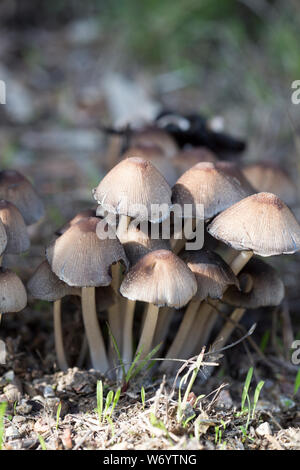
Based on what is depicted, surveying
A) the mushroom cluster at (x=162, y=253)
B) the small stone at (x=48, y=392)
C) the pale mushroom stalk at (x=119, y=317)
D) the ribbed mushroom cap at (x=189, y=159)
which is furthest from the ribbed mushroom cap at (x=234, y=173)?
the small stone at (x=48, y=392)

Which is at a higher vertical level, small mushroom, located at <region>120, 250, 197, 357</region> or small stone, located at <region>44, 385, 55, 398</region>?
small mushroom, located at <region>120, 250, 197, 357</region>

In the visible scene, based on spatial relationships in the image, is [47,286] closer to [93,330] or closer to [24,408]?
[93,330]

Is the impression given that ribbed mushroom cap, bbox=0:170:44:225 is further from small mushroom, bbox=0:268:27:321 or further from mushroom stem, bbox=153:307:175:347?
mushroom stem, bbox=153:307:175:347

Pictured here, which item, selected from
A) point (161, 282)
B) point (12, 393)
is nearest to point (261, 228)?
point (161, 282)

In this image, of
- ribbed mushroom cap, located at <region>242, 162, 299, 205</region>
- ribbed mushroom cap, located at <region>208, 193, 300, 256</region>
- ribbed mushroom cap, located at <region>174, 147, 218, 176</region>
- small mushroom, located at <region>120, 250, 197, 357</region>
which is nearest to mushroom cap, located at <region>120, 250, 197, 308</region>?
small mushroom, located at <region>120, 250, 197, 357</region>

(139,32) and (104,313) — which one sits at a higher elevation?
(139,32)

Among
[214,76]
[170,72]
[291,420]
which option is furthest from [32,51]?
[291,420]

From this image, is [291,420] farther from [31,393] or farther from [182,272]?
[31,393]
